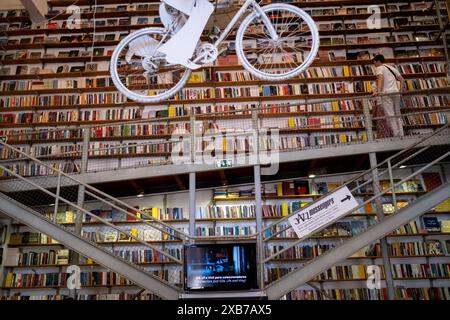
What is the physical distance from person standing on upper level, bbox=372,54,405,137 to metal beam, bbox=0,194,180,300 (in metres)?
3.30

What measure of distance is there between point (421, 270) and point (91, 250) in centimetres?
411

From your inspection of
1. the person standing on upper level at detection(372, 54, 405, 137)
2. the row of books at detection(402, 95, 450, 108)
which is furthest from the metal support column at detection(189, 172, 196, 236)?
the row of books at detection(402, 95, 450, 108)

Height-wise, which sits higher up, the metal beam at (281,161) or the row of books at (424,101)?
the row of books at (424,101)

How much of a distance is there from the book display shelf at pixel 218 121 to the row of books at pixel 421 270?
1cm

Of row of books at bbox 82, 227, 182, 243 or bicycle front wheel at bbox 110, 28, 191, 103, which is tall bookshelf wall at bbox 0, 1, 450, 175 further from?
bicycle front wheel at bbox 110, 28, 191, 103

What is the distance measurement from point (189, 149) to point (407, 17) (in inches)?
176

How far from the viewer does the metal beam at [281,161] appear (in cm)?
576

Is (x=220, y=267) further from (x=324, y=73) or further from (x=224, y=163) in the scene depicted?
(x=324, y=73)

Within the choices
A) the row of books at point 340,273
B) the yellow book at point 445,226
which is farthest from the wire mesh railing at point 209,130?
the row of books at point 340,273

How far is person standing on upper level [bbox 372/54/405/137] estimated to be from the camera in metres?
5.90

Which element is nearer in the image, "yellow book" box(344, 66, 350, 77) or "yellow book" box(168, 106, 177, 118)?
"yellow book" box(168, 106, 177, 118)

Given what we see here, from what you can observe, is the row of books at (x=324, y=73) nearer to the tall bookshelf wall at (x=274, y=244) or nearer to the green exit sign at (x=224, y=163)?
the tall bookshelf wall at (x=274, y=244)

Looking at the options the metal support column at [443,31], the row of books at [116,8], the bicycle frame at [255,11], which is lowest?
the bicycle frame at [255,11]

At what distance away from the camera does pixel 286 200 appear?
673cm
